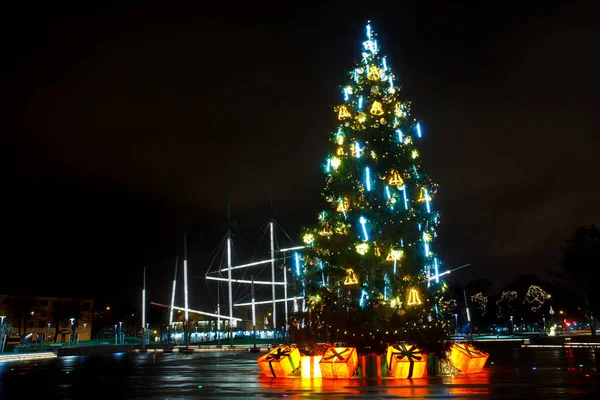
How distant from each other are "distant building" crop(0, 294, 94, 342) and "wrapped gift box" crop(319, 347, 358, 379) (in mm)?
71782

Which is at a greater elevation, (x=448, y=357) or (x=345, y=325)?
(x=345, y=325)

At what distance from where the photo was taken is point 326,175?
22281 millimetres

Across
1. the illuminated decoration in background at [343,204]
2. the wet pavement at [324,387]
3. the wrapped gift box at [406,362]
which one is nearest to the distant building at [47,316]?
the wet pavement at [324,387]

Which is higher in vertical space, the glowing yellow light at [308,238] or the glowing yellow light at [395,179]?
the glowing yellow light at [395,179]

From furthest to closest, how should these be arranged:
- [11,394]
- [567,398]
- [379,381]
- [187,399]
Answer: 1. [379,381]
2. [11,394]
3. [187,399]
4. [567,398]

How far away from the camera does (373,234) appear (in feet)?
69.9

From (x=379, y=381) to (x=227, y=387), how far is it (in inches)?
188

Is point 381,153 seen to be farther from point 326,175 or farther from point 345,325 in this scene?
point 345,325

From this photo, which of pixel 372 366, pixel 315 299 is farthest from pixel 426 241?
pixel 372 366

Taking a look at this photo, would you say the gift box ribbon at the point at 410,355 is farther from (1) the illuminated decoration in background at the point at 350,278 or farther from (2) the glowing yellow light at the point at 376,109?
(2) the glowing yellow light at the point at 376,109

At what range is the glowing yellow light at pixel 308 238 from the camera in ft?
70.3

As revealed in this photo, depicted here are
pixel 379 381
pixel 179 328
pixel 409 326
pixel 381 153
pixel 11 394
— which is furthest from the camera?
pixel 179 328

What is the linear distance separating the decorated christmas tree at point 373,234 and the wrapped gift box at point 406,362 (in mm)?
539

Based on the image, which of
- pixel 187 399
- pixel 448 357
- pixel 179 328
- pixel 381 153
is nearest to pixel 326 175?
pixel 381 153
